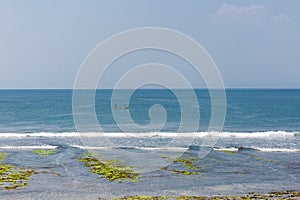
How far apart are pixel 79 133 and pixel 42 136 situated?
18.3 feet

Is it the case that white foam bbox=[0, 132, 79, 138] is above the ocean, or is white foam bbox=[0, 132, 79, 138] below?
above

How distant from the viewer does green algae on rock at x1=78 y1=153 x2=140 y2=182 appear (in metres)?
22.5

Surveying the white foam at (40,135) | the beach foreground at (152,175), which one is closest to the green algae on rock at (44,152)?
the beach foreground at (152,175)

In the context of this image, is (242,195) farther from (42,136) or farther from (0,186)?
(42,136)

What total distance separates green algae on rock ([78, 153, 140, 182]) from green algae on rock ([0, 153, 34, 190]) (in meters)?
4.20

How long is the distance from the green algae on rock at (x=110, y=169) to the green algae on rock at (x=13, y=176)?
4205mm

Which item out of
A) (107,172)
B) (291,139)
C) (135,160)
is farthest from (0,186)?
(291,139)

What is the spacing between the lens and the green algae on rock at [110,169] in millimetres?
22522

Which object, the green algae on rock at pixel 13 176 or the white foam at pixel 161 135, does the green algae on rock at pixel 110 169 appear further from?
the white foam at pixel 161 135

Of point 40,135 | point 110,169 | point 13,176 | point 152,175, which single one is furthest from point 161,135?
point 13,176

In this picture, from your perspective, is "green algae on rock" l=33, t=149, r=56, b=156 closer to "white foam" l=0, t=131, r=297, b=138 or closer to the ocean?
the ocean

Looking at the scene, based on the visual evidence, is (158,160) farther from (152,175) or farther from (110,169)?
(152,175)

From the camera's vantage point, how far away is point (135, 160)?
2886cm

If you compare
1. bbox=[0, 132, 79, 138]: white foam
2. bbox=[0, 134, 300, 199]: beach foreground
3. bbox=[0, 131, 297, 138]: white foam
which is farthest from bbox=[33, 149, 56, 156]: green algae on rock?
bbox=[0, 132, 79, 138]: white foam
